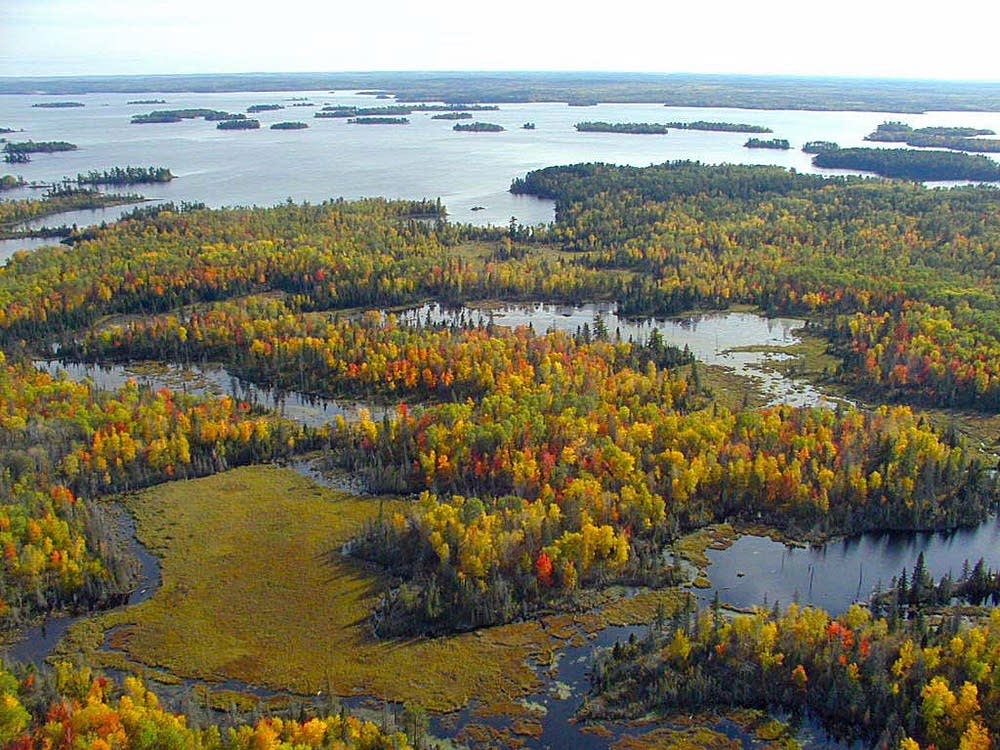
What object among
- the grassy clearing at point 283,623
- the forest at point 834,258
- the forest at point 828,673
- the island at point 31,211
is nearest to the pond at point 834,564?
the forest at point 828,673

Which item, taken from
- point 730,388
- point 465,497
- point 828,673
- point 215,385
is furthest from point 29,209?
point 828,673

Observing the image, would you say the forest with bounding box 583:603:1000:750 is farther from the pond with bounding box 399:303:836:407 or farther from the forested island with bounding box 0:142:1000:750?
the pond with bounding box 399:303:836:407

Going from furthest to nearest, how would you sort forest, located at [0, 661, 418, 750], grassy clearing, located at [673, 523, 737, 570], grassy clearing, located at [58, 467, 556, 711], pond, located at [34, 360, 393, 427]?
pond, located at [34, 360, 393, 427]
grassy clearing, located at [673, 523, 737, 570]
grassy clearing, located at [58, 467, 556, 711]
forest, located at [0, 661, 418, 750]

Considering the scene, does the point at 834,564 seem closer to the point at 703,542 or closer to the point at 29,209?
the point at 703,542

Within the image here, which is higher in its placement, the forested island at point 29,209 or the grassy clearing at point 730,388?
the forested island at point 29,209

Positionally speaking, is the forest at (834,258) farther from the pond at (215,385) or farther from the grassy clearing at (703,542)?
the pond at (215,385)

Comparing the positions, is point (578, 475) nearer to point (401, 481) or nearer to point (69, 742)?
point (401, 481)

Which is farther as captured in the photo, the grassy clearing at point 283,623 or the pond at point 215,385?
the pond at point 215,385

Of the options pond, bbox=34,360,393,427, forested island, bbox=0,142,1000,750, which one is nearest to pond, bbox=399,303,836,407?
forested island, bbox=0,142,1000,750

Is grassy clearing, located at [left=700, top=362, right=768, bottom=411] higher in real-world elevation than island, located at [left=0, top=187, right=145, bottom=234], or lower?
lower
